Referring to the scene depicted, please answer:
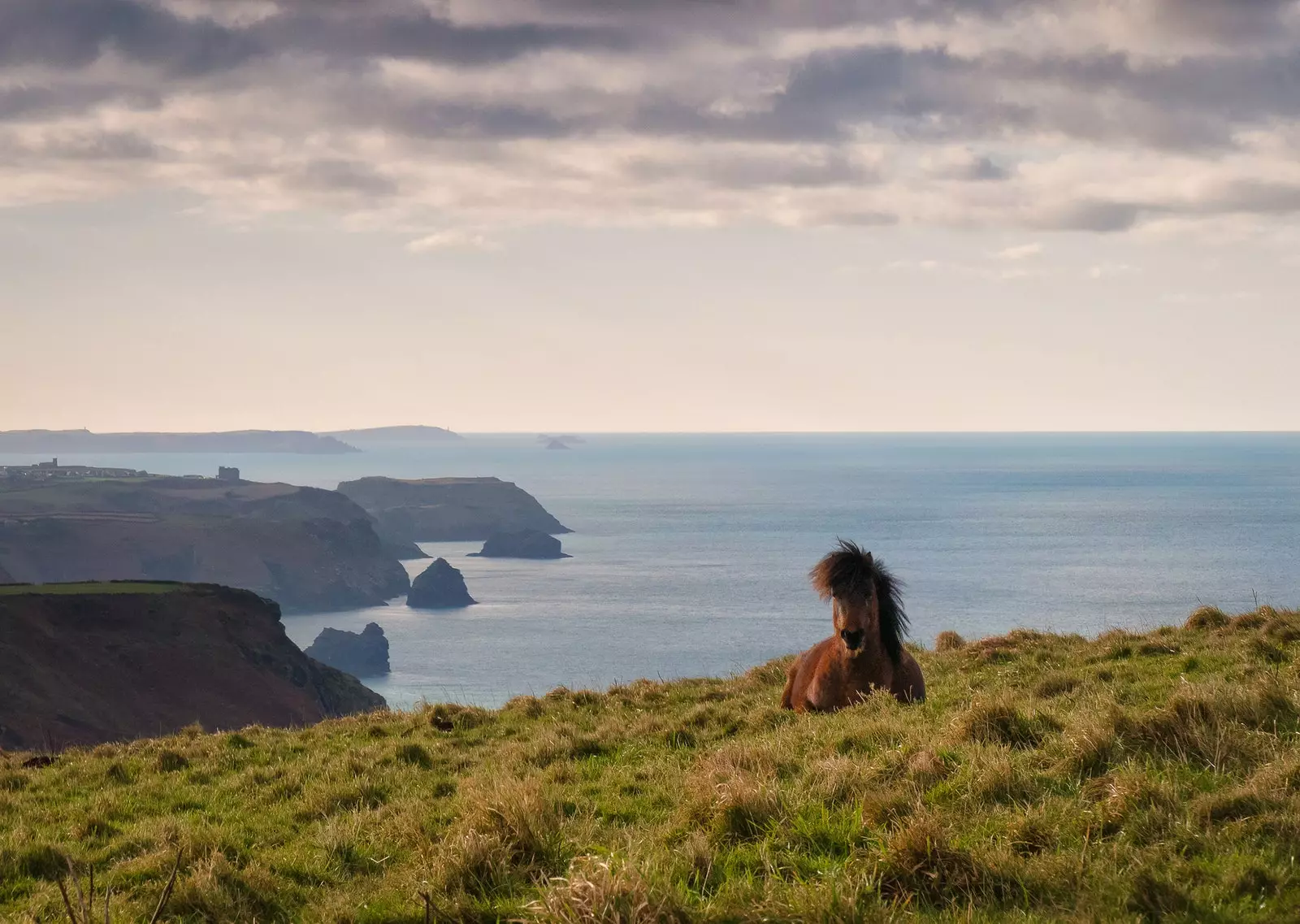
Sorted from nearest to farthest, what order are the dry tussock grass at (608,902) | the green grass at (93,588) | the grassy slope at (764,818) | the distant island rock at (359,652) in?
the dry tussock grass at (608,902)
the grassy slope at (764,818)
the green grass at (93,588)
the distant island rock at (359,652)

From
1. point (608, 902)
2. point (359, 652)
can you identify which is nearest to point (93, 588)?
point (359, 652)

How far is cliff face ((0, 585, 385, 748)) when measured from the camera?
67.7 meters

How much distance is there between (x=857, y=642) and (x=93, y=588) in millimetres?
86824

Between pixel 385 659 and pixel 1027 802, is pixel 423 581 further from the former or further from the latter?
pixel 1027 802

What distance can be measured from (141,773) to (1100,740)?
10.9 metres

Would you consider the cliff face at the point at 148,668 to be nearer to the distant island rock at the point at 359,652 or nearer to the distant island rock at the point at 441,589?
the distant island rock at the point at 359,652

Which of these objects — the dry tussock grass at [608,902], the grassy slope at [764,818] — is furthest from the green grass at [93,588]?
the dry tussock grass at [608,902]

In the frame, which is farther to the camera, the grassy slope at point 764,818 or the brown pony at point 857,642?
the brown pony at point 857,642

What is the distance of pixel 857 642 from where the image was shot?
41.5 ft

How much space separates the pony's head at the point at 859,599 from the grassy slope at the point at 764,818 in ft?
2.98

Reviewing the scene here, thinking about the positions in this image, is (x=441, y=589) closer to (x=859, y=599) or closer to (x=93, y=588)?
(x=93, y=588)

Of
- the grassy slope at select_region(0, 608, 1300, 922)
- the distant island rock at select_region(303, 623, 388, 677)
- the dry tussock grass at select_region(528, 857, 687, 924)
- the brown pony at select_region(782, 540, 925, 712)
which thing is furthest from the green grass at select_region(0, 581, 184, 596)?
the dry tussock grass at select_region(528, 857, 687, 924)

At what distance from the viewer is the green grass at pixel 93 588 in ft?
257

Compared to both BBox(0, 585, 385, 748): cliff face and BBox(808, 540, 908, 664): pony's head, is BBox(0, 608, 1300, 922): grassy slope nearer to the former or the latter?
BBox(808, 540, 908, 664): pony's head
